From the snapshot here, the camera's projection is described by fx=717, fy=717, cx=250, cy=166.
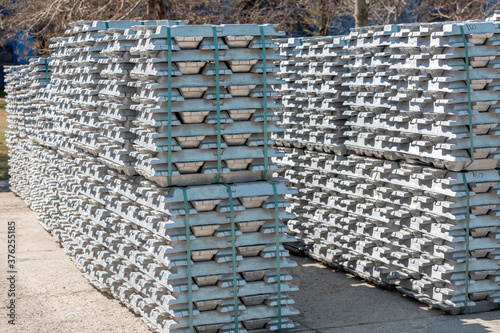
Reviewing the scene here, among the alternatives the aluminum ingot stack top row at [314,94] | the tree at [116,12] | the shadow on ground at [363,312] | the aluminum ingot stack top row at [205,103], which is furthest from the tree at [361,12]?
the aluminum ingot stack top row at [205,103]

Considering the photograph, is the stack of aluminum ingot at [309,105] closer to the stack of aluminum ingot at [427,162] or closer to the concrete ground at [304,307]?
the stack of aluminum ingot at [427,162]

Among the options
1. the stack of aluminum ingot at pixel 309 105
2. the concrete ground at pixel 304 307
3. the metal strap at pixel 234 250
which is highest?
the stack of aluminum ingot at pixel 309 105

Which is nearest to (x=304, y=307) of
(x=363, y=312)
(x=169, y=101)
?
(x=363, y=312)

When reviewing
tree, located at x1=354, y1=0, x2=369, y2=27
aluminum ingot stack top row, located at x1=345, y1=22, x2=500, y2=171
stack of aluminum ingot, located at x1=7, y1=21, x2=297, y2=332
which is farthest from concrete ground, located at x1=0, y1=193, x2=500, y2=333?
tree, located at x1=354, y1=0, x2=369, y2=27

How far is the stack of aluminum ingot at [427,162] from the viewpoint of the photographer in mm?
7172

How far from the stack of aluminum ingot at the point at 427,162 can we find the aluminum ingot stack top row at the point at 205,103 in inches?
68.5

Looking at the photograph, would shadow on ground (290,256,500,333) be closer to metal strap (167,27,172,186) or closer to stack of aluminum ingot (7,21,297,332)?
stack of aluminum ingot (7,21,297,332)

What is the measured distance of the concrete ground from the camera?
721 cm

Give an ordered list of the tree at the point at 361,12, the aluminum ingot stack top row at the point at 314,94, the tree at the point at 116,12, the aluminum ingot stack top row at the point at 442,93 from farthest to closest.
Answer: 1. the tree at the point at 116,12
2. the tree at the point at 361,12
3. the aluminum ingot stack top row at the point at 314,94
4. the aluminum ingot stack top row at the point at 442,93

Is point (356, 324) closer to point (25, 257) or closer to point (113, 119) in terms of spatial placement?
point (113, 119)

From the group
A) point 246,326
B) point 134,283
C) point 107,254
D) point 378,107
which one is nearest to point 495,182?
point 378,107

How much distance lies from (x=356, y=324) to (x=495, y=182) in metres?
2.04

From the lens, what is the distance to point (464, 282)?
733 centimetres

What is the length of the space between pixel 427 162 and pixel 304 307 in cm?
205
